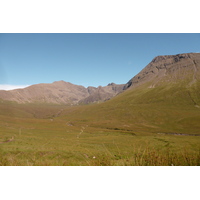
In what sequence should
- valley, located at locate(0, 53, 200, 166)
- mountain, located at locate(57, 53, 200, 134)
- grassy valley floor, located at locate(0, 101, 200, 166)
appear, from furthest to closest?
mountain, located at locate(57, 53, 200, 134) < grassy valley floor, located at locate(0, 101, 200, 166) < valley, located at locate(0, 53, 200, 166)

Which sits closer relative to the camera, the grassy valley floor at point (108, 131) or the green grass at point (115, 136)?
the green grass at point (115, 136)

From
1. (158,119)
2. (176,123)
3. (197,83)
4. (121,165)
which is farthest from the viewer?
(197,83)

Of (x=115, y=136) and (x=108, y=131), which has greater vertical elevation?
(x=108, y=131)

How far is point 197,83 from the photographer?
185 metres

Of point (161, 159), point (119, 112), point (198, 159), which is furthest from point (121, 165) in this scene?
point (119, 112)

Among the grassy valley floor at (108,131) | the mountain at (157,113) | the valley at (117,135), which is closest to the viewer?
the valley at (117,135)

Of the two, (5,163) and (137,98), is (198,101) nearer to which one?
(137,98)

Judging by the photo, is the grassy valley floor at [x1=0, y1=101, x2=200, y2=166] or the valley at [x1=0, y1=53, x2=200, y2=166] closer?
the valley at [x1=0, y1=53, x2=200, y2=166]

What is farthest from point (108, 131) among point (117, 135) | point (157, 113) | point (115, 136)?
point (157, 113)

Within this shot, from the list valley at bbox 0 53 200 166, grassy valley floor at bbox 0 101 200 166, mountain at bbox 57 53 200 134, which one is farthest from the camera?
mountain at bbox 57 53 200 134

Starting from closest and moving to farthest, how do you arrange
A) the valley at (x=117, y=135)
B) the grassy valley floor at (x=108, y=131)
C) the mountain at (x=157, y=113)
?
the valley at (x=117, y=135) < the grassy valley floor at (x=108, y=131) < the mountain at (x=157, y=113)

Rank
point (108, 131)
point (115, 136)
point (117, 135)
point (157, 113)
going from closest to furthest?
point (115, 136) < point (117, 135) < point (108, 131) < point (157, 113)

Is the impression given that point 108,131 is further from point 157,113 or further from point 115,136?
point 157,113

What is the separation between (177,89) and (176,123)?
100 meters
